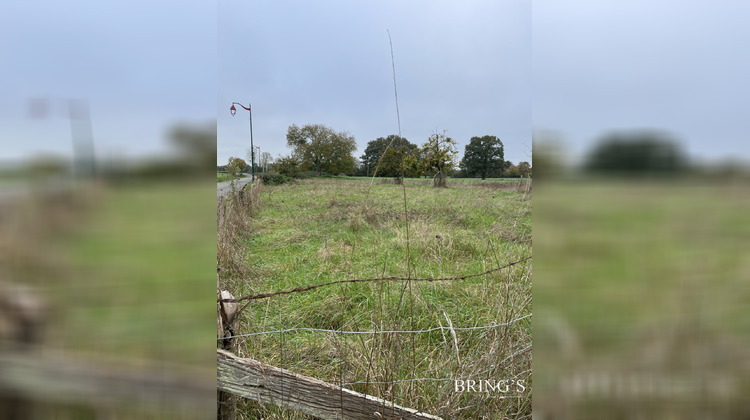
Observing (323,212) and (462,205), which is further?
(462,205)

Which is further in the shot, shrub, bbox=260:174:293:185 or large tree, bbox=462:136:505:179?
shrub, bbox=260:174:293:185

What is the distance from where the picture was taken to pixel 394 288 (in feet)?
5.93

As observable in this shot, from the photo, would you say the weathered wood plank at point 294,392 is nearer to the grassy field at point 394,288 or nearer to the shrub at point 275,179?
the grassy field at point 394,288

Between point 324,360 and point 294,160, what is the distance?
270 centimetres

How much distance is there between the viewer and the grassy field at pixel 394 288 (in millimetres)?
916
